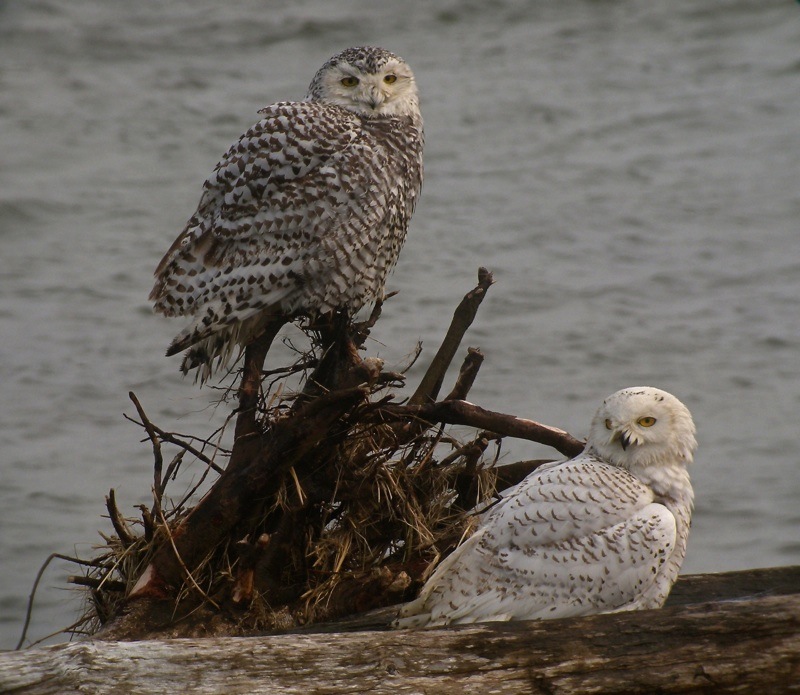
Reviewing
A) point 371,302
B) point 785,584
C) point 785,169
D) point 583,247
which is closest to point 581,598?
point 785,584

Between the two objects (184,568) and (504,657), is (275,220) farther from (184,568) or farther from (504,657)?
(504,657)

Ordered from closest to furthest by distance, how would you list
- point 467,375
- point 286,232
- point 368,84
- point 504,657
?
1. point 504,657
2. point 467,375
3. point 286,232
4. point 368,84

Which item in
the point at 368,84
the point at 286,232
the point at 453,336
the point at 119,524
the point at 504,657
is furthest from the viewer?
the point at 368,84

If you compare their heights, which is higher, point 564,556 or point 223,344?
point 223,344

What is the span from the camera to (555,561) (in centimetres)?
304

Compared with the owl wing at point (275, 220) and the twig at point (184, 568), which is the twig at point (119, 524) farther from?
the owl wing at point (275, 220)

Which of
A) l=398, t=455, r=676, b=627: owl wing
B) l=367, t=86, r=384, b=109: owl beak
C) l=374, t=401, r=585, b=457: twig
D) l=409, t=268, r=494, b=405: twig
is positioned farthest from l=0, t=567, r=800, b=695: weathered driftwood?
l=367, t=86, r=384, b=109: owl beak

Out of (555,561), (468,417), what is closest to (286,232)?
(468,417)

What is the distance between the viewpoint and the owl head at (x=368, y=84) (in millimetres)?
4211

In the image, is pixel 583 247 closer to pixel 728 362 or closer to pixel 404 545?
pixel 728 362

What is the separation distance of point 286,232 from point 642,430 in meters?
1.37

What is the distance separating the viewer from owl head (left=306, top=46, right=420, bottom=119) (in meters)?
4.21

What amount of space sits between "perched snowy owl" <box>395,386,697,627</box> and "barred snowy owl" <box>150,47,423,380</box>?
1118 mm

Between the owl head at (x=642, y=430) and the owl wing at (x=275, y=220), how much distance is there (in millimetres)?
1061
